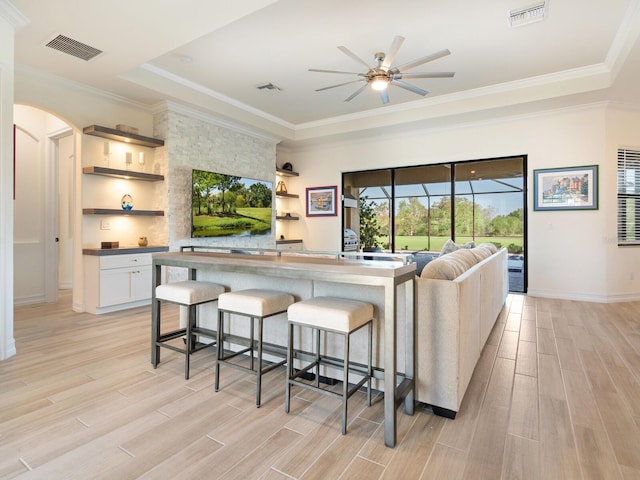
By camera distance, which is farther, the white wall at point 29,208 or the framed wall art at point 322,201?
the framed wall art at point 322,201

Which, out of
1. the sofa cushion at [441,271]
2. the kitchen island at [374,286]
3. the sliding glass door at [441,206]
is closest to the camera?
the kitchen island at [374,286]

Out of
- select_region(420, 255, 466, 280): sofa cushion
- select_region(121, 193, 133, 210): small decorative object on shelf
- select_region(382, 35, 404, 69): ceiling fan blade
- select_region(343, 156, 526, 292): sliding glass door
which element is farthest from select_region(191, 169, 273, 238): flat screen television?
select_region(420, 255, 466, 280): sofa cushion

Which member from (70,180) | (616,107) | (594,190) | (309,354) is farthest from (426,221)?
(70,180)

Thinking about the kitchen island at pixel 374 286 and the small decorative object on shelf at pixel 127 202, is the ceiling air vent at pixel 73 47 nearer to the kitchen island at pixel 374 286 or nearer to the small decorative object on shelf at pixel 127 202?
the small decorative object on shelf at pixel 127 202

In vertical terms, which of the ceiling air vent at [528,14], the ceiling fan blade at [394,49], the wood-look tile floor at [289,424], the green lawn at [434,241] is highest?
the ceiling air vent at [528,14]

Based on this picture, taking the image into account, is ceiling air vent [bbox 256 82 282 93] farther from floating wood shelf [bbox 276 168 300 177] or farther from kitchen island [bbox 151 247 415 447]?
kitchen island [bbox 151 247 415 447]

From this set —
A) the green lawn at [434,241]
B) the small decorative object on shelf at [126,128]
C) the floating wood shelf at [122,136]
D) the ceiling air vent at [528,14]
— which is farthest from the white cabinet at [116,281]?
the ceiling air vent at [528,14]

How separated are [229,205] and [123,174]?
1.72 meters

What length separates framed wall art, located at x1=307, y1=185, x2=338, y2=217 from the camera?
7469 millimetres

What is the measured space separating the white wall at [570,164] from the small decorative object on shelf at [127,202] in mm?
5178

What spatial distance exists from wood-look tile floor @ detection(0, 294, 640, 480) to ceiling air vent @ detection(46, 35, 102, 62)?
2938 millimetres

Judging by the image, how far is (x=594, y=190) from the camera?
507cm

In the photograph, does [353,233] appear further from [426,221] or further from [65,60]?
[65,60]

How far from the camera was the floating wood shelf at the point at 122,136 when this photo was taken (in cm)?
441
